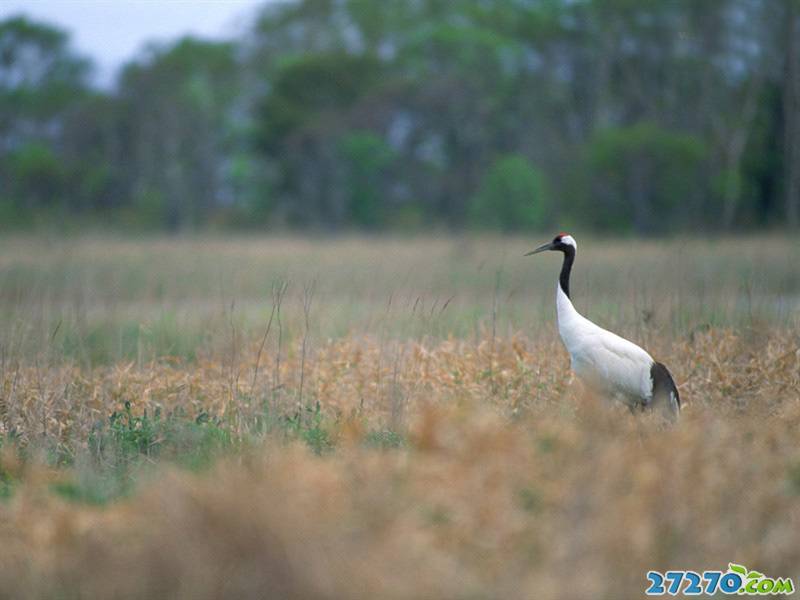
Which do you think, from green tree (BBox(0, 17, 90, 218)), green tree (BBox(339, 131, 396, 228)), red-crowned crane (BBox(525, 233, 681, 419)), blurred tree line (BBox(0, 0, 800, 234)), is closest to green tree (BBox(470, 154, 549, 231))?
blurred tree line (BBox(0, 0, 800, 234))

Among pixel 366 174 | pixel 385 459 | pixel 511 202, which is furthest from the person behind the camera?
pixel 366 174

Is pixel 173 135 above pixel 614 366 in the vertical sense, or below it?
above

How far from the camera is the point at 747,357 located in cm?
794

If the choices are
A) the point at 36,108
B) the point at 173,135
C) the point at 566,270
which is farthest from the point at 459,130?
the point at 566,270

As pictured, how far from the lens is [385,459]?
14.8ft

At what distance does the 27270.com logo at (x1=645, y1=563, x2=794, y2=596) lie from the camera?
419 cm

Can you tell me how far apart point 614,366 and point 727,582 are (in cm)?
241

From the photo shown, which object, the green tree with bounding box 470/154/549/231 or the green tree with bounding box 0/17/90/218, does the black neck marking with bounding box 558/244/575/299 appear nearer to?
the green tree with bounding box 470/154/549/231

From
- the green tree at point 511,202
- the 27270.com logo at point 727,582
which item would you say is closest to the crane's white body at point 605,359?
the 27270.com logo at point 727,582

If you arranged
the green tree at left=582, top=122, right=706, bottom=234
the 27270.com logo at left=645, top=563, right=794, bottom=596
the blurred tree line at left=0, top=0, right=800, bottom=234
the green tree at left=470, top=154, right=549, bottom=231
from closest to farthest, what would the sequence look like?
the 27270.com logo at left=645, top=563, right=794, bottom=596 < the green tree at left=470, top=154, right=549, bottom=231 < the green tree at left=582, top=122, right=706, bottom=234 < the blurred tree line at left=0, top=0, right=800, bottom=234

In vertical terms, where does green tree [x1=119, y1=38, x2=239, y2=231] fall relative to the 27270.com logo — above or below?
above

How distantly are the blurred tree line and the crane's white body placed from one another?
21.7m

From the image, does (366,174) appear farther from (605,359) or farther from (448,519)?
(448,519)

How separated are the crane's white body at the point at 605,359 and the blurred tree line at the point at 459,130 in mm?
21686
